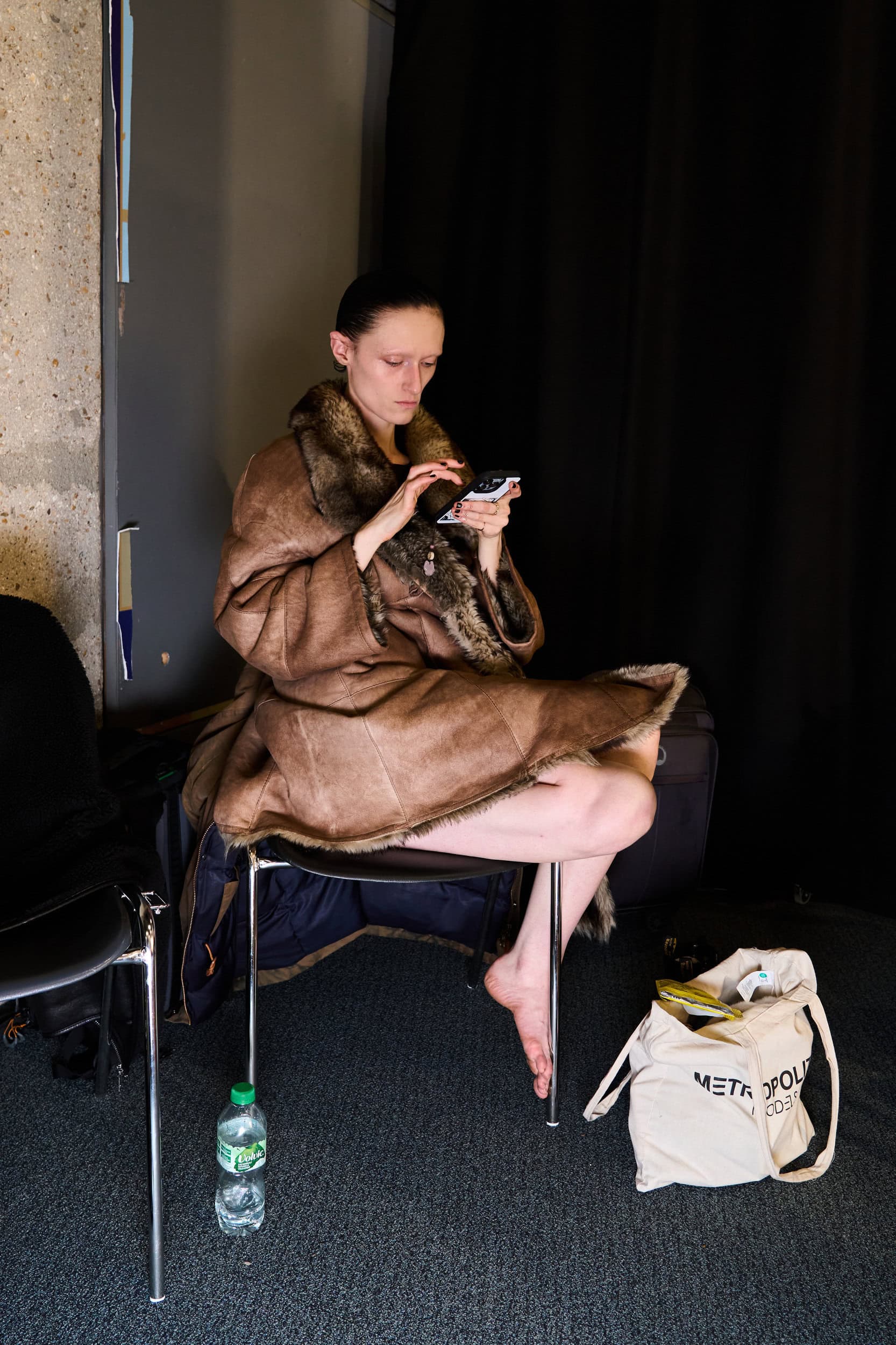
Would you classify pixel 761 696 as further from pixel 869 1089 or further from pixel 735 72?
pixel 735 72

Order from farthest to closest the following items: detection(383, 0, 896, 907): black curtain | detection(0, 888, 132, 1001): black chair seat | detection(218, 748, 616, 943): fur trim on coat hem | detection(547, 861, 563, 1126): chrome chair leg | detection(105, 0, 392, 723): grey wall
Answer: detection(383, 0, 896, 907): black curtain < detection(105, 0, 392, 723): grey wall < detection(547, 861, 563, 1126): chrome chair leg < detection(218, 748, 616, 943): fur trim on coat hem < detection(0, 888, 132, 1001): black chair seat

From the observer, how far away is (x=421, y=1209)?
1.41 m

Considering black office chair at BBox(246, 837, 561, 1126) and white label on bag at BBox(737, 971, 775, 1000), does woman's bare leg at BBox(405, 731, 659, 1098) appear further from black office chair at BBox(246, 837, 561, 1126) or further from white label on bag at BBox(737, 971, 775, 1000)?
white label on bag at BBox(737, 971, 775, 1000)

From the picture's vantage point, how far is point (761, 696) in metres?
2.44

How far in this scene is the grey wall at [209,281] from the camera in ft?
6.23

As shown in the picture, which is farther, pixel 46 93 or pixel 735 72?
pixel 735 72

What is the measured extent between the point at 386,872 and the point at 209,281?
137 centimetres

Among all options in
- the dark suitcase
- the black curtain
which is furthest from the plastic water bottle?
the black curtain

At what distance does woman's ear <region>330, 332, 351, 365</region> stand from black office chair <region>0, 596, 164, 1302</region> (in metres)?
0.68

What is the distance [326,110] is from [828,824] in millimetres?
2184

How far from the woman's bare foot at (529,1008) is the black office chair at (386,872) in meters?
0.04

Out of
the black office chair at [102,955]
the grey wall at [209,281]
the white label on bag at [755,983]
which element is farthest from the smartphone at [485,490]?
the white label on bag at [755,983]

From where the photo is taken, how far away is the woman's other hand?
154cm

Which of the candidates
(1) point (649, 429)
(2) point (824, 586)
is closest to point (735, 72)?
(1) point (649, 429)
